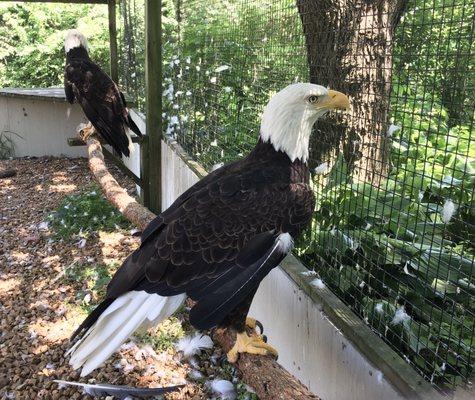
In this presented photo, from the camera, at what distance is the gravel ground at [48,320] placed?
9.77 ft

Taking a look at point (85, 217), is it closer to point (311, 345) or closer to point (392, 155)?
point (311, 345)

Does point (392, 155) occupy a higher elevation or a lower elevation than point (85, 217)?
higher

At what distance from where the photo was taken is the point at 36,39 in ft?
41.3

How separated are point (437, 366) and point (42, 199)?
566 cm

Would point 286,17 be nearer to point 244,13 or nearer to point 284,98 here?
point 244,13

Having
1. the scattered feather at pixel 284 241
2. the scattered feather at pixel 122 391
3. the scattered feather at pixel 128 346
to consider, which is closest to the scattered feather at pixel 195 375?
the scattered feather at pixel 122 391

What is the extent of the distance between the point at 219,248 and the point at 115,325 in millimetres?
537

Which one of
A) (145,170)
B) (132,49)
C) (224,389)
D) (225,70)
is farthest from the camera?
(132,49)

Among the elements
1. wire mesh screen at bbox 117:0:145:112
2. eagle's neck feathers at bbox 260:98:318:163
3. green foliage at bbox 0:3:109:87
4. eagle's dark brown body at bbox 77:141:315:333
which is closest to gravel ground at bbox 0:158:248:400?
eagle's dark brown body at bbox 77:141:315:333

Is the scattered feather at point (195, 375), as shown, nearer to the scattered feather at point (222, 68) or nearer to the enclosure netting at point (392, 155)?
the enclosure netting at point (392, 155)

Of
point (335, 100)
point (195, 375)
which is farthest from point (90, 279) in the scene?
point (335, 100)

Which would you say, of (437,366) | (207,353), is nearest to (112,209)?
(207,353)

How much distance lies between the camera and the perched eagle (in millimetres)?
5473

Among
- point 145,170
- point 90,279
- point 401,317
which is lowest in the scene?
point 90,279
